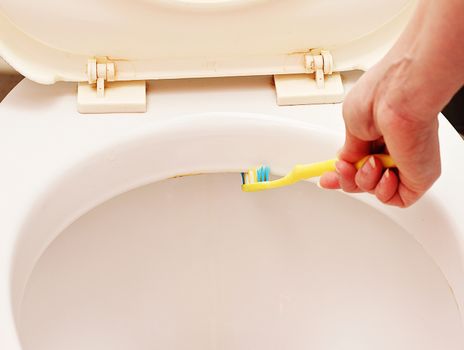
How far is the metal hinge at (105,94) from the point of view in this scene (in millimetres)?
682

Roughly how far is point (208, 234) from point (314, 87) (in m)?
0.19

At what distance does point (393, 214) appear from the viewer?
0.66m

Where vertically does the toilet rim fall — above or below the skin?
above

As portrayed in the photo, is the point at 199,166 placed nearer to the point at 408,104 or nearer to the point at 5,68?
the point at 5,68

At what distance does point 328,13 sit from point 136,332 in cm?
38

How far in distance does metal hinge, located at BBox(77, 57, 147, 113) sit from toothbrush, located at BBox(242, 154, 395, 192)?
122 mm

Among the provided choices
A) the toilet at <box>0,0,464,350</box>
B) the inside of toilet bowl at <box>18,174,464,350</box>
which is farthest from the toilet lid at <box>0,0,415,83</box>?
the inside of toilet bowl at <box>18,174,464,350</box>

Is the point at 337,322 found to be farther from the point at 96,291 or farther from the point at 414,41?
the point at 414,41

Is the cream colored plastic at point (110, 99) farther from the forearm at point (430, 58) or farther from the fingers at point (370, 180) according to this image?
the forearm at point (430, 58)

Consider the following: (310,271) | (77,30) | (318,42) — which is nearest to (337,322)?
(310,271)

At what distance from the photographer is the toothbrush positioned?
1.71 ft

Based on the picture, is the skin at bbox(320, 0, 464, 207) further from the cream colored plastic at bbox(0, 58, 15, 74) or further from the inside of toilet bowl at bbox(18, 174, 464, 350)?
the cream colored plastic at bbox(0, 58, 15, 74)

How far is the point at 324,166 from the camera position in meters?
0.57

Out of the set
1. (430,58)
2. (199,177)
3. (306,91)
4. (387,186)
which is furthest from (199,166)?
(430,58)
